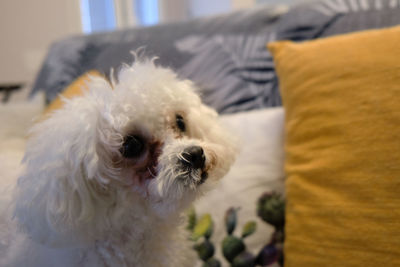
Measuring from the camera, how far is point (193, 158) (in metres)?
0.53

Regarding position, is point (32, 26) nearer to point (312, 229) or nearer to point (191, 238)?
point (191, 238)

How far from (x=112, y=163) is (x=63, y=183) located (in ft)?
0.27

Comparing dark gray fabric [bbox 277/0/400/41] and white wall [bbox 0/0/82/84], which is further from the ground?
dark gray fabric [bbox 277/0/400/41]

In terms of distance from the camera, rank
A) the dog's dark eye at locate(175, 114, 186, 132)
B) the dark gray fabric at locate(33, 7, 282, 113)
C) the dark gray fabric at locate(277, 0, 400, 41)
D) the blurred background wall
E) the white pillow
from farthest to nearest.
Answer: the blurred background wall → the dark gray fabric at locate(33, 7, 282, 113) → the dark gray fabric at locate(277, 0, 400, 41) → the white pillow → the dog's dark eye at locate(175, 114, 186, 132)

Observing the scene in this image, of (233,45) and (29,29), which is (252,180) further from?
(29,29)

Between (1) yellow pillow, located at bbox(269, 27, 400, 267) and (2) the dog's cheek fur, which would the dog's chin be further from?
(1) yellow pillow, located at bbox(269, 27, 400, 267)

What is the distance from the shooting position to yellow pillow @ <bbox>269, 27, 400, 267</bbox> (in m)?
0.53

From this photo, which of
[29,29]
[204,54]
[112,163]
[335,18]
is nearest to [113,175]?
[112,163]

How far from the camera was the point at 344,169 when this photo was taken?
59cm

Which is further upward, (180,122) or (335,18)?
(335,18)

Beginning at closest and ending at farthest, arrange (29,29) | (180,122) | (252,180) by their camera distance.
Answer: (180,122), (252,180), (29,29)

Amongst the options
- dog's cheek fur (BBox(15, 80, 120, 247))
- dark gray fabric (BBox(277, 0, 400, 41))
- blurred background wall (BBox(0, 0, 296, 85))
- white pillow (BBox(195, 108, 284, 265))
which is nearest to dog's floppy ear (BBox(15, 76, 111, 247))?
dog's cheek fur (BBox(15, 80, 120, 247))

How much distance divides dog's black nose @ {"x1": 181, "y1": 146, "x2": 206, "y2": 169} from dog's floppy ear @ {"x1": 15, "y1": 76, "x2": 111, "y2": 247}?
143 millimetres

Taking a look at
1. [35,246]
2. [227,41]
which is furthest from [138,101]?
[227,41]
